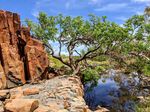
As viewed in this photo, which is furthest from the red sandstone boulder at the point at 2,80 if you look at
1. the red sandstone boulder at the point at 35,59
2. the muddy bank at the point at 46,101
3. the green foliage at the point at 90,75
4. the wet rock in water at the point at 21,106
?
the green foliage at the point at 90,75

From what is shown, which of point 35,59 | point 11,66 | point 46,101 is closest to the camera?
point 46,101

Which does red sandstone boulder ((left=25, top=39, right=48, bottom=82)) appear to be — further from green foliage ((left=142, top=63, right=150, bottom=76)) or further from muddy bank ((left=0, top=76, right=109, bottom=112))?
green foliage ((left=142, top=63, right=150, bottom=76))

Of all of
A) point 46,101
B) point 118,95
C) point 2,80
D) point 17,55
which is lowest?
point 118,95

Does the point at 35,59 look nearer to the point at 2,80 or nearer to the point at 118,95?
the point at 2,80

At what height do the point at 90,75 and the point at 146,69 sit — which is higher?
the point at 146,69

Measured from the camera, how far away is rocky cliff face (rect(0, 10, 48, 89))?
27.7 metres

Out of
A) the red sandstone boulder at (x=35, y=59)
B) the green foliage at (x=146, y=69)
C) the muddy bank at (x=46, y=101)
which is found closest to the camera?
the muddy bank at (x=46, y=101)

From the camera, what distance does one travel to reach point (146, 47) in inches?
1383

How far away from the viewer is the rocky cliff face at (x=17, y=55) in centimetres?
2769

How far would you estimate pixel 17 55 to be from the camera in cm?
2984

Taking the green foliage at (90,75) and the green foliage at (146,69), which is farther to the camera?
the green foliage at (146,69)

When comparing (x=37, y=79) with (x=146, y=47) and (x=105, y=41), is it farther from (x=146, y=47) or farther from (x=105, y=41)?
(x=146, y=47)

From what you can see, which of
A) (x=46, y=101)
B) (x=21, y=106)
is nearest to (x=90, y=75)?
(x=46, y=101)

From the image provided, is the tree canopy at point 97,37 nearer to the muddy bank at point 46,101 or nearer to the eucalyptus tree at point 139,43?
the eucalyptus tree at point 139,43
